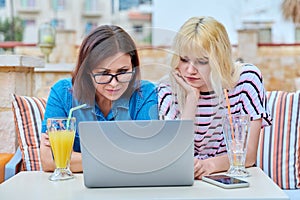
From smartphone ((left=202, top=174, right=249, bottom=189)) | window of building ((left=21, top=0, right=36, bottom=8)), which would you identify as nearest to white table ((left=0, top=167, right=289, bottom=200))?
Result: smartphone ((left=202, top=174, right=249, bottom=189))

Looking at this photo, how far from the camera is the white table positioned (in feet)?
3.56

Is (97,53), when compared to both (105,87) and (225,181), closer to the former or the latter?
(105,87)

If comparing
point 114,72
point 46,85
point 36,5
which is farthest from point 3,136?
point 36,5

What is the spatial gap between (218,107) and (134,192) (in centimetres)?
48

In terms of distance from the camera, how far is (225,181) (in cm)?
119

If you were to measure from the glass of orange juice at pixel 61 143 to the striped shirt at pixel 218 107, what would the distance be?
12.1 inches

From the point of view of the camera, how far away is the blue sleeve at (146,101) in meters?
1.50

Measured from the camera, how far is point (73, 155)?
4.74ft

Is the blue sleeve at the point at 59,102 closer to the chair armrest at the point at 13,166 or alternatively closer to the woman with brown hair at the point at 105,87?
the woman with brown hair at the point at 105,87

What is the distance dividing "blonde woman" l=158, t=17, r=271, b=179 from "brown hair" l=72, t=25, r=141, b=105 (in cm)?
12

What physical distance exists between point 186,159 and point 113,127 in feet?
0.67

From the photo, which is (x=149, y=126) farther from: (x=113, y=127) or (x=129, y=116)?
(x=129, y=116)

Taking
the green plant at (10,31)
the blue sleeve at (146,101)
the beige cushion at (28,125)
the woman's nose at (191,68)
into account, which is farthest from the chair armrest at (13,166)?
the green plant at (10,31)

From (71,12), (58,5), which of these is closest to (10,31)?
(58,5)
